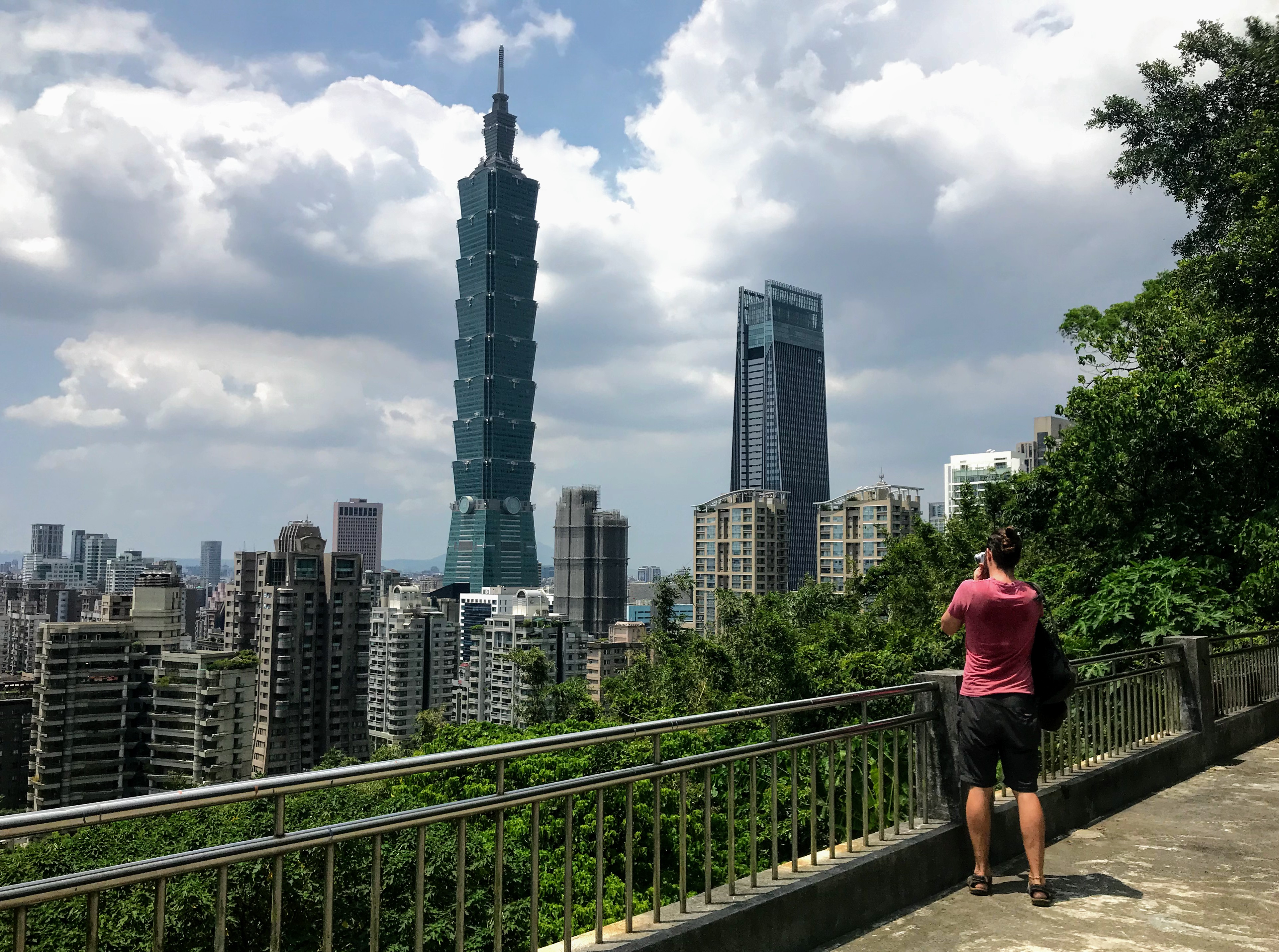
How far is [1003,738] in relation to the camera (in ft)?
15.7

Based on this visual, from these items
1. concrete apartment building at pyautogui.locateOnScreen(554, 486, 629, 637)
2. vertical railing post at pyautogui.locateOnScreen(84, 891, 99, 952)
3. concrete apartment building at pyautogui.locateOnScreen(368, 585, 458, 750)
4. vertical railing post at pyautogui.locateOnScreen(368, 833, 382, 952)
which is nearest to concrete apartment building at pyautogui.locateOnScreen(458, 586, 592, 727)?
concrete apartment building at pyautogui.locateOnScreen(368, 585, 458, 750)

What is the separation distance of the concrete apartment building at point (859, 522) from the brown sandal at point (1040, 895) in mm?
105402

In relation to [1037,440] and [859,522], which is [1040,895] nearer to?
[859,522]

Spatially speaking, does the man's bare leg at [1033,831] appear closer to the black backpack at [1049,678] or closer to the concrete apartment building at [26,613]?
the black backpack at [1049,678]

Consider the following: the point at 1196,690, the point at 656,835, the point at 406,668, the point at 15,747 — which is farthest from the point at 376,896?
the point at 406,668

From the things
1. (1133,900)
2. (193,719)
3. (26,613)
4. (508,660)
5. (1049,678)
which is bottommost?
(193,719)

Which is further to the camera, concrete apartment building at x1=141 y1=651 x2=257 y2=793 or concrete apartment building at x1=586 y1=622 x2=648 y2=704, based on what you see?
concrete apartment building at x1=586 y1=622 x2=648 y2=704

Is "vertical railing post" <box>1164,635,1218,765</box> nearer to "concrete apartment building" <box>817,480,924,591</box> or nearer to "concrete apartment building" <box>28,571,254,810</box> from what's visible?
"concrete apartment building" <box>28,571,254,810</box>

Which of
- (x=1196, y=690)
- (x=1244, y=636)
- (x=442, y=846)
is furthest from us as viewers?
(x=1244, y=636)

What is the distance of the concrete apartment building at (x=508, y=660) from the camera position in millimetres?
94438

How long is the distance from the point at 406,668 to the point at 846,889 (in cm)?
9807

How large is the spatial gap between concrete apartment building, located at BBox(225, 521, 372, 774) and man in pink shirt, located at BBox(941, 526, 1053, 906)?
79581 millimetres

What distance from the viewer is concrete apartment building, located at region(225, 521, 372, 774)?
261 ft

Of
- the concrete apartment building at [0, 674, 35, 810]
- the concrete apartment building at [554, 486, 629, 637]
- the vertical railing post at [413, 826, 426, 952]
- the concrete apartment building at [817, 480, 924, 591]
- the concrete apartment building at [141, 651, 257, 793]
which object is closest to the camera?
the vertical railing post at [413, 826, 426, 952]
